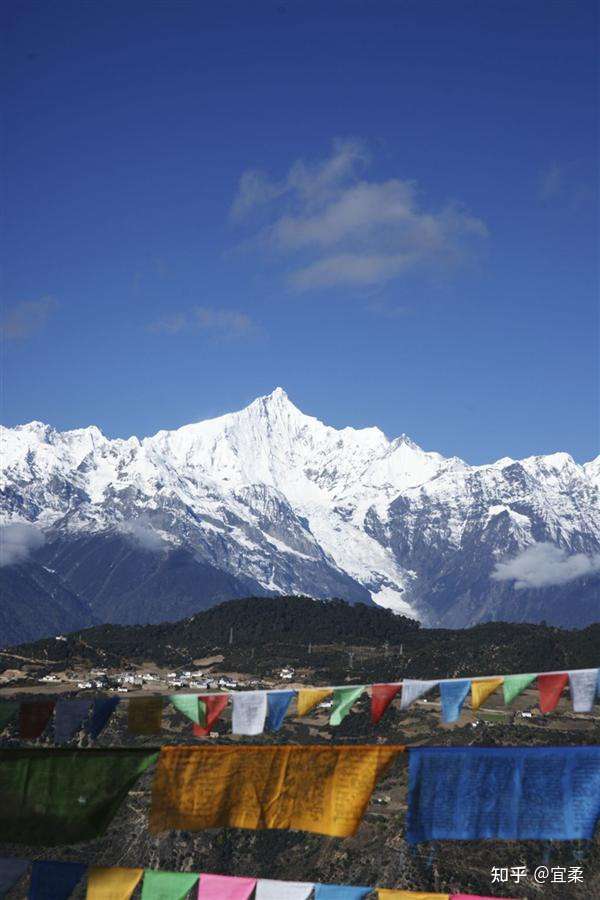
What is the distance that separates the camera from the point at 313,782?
21734 millimetres

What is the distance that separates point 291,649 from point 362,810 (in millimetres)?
177927

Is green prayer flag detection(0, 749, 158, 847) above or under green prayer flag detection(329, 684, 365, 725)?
under

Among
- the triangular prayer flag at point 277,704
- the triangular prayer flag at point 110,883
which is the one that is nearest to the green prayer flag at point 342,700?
the triangular prayer flag at point 277,704

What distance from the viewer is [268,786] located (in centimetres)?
2216

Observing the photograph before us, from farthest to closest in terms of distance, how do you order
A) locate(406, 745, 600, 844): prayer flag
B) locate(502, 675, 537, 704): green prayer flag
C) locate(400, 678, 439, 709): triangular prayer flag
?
locate(400, 678, 439, 709): triangular prayer flag → locate(502, 675, 537, 704): green prayer flag → locate(406, 745, 600, 844): prayer flag

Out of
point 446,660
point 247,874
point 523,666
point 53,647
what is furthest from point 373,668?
point 247,874

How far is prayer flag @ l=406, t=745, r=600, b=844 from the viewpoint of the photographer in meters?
20.1

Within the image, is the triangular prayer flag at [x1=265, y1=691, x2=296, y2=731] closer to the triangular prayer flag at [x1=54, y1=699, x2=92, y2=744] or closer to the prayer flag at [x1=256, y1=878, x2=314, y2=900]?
the triangular prayer flag at [x1=54, y1=699, x2=92, y2=744]

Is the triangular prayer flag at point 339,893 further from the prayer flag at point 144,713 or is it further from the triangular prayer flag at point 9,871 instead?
the prayer flag at point 144,713

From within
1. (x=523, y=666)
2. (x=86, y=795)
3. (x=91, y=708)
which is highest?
(x=523, y=666)

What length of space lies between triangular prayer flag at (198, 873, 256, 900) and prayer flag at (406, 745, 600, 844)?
3.42 meters

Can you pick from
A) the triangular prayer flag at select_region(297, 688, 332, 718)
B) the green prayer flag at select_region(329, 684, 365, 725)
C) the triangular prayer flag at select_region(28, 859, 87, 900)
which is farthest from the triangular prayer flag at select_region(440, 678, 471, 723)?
the triangular prayer flag at select_region(28, 859, 87, 900)

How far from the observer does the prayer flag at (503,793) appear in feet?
66.0

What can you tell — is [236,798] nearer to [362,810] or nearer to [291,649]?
[362,810]
